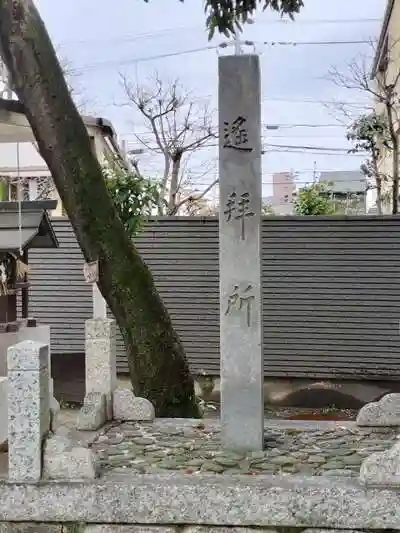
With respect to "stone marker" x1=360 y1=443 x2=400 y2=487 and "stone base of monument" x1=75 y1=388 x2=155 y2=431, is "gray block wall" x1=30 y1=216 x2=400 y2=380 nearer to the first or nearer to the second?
"stone base of monument" x1=75 y1=388 x2=155 y2=431

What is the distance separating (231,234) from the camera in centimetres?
527

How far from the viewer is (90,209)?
279 inches

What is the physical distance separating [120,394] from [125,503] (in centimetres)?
240

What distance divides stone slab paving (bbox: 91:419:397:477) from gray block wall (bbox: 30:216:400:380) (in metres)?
3.56

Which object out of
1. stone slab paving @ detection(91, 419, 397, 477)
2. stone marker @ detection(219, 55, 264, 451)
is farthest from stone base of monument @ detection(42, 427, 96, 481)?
stone marker @ detection(219, 55, 264, 451)

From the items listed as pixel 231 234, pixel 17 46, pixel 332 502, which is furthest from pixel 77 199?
pixel 332 502

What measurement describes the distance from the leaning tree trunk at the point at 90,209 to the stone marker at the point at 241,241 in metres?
2.10

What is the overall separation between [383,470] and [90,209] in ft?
14.1

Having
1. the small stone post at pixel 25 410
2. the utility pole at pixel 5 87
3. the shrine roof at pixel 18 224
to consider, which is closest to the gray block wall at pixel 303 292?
the utility pole at pixel 5 87

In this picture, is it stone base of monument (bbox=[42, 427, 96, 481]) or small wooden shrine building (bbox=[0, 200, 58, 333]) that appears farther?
small wooden shrine building (bbox=[0, 200, 58, 333])

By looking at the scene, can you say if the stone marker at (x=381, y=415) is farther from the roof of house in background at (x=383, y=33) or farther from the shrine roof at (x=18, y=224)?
the roof of house in background at (x=383, y=33)

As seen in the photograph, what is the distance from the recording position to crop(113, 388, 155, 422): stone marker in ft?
21.0

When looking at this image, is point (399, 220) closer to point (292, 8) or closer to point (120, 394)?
point (292, 8)

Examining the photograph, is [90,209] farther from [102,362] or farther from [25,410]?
[25,410]
